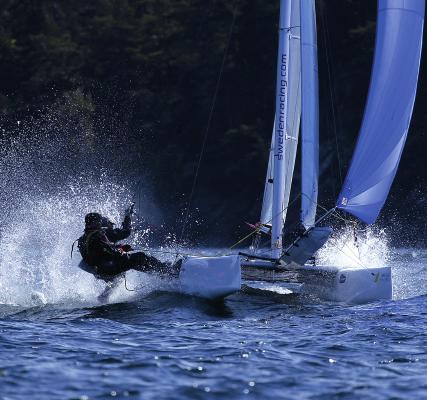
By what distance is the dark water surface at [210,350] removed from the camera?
7.43 m

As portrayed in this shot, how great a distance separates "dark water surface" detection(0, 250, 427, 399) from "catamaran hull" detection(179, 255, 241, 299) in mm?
172

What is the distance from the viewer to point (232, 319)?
11367 mm

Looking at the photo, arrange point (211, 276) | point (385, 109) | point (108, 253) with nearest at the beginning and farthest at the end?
point (211, 276) < point (108, 253) < point (385, 109)

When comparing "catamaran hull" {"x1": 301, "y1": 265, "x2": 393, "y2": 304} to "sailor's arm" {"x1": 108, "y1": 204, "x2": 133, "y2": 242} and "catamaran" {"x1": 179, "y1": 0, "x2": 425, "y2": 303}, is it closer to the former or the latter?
"catamaran" {"x1": 179, "y1": 0, "x2": 425, "y2": 303}

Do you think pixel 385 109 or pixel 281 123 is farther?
pixel 281 123

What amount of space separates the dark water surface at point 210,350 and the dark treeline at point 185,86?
27310 mm

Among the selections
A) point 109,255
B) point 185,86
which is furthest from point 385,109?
point 185,86

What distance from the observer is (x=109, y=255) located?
491 inches

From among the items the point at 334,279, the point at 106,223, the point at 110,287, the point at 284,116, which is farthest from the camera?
the point at 284,116

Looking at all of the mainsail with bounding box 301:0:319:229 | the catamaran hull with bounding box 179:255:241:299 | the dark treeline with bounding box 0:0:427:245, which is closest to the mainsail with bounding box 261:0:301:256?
the mainsail with bounding box 301:0:319:229

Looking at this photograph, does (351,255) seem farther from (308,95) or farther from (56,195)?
(56,195)

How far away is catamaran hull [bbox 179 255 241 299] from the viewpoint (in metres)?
12.2

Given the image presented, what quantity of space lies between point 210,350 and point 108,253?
381 centimetres

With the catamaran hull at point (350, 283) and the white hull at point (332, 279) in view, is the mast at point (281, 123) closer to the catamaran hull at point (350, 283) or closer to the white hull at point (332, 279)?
the white hull at point (332, 279)
